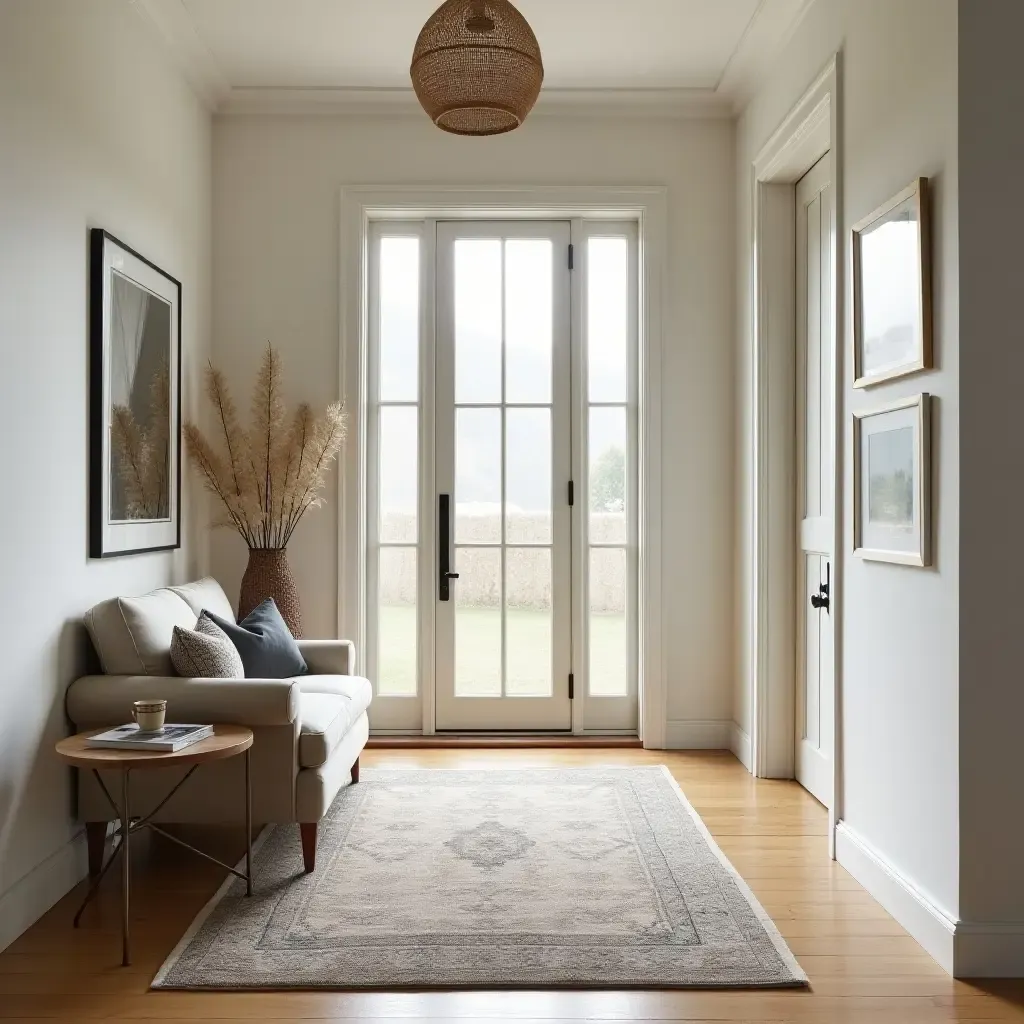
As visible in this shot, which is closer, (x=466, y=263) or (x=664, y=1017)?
(x=664, y=1017)

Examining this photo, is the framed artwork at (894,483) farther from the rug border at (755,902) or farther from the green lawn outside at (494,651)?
the green lawn outside at (494,651)

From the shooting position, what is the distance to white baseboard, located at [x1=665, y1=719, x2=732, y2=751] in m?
4.90

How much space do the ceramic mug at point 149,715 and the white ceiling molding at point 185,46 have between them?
2.55 metres

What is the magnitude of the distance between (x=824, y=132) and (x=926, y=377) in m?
1.50

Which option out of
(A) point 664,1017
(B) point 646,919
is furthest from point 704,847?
(A) point 664,1017

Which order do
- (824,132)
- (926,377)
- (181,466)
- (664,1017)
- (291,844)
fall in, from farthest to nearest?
(181,466)
(824,132)
(291,844)
(926,377)
(664,1017)

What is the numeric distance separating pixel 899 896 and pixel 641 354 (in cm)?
279

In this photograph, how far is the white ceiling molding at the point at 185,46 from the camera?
12.7ft

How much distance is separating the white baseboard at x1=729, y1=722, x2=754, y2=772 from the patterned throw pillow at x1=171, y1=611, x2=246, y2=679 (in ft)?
7.60

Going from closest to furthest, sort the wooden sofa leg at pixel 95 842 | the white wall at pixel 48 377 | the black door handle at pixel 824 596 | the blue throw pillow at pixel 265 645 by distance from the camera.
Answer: the white wall at pixel 48 377 < the wooden sofa leg at pixel 95 842 < the blue throw pillow at pixel 265 645 < the black door handle at pixel 824 596

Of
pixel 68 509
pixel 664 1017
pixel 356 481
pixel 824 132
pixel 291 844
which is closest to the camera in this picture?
pixel 664 1017

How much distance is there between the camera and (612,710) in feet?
16.6

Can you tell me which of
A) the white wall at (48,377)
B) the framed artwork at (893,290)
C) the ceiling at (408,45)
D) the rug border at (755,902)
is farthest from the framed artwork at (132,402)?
the framed artwork at (893,290)

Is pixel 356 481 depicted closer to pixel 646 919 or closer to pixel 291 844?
pixel 291 844
